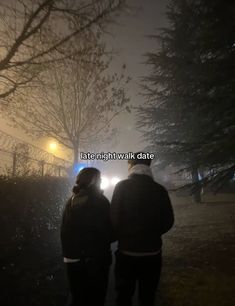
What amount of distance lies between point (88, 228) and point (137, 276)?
74 centimetres

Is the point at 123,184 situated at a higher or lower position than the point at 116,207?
higher

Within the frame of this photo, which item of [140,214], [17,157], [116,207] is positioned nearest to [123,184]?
[116,207]

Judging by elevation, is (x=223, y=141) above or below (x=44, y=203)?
above

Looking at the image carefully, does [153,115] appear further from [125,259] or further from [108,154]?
[125,259]

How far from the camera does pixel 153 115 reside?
73.0 feet

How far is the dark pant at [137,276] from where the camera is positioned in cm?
372

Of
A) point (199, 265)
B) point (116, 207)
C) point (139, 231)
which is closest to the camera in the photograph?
point (139, 231)

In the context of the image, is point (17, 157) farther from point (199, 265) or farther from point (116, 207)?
point (116, 207)

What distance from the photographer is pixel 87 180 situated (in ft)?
13.3

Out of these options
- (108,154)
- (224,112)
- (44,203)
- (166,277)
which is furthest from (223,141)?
(108,154)

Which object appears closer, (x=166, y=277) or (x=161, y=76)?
(x=166, y=277)

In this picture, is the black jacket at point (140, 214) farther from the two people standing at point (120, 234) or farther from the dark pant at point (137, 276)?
the dark pant at point (137, 276)

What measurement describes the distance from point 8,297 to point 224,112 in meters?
8.09

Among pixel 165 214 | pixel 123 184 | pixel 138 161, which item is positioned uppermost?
pixel 138 161
